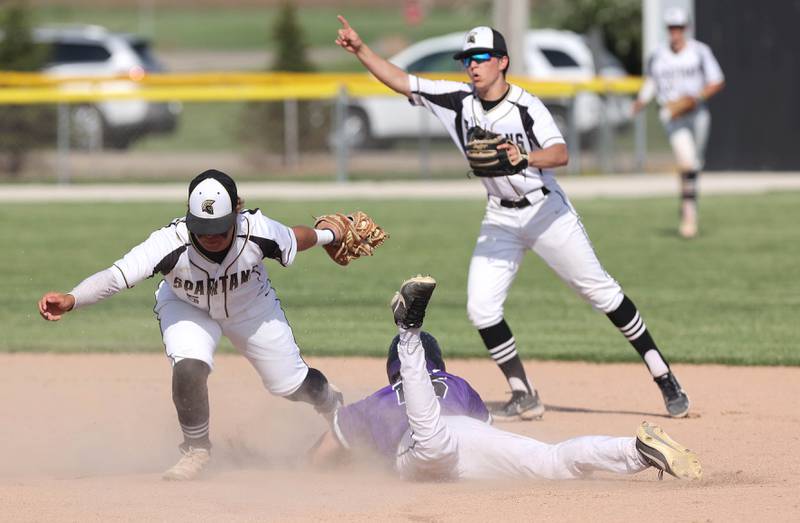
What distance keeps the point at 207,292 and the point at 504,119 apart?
7.25ft

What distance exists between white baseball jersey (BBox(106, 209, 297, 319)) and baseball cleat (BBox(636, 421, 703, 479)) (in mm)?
1992

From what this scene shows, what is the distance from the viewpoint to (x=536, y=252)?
8461mm

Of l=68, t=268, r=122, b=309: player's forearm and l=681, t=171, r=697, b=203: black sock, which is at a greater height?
l=68, t=268, r=122, b=309: player's forearm

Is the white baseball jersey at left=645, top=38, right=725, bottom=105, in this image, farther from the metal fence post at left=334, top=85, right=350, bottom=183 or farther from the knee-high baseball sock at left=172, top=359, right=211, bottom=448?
the knee-high baseball sock at left=172, top=359, right=211, bottom=448

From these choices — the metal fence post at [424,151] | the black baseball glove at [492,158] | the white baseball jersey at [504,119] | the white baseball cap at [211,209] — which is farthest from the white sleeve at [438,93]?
the metal fence post at [424,151]

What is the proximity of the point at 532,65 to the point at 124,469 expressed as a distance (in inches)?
821

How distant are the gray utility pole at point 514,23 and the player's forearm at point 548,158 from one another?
49.7ft

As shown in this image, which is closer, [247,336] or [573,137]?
Answer: [247,336]

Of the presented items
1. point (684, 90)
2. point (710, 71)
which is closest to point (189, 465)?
point (684, 90)

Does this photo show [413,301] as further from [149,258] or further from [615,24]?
[615,24]

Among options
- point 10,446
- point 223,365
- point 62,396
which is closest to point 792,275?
point 223,365

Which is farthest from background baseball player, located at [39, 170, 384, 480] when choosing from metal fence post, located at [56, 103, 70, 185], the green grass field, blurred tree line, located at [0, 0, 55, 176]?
blurred tree line, located at [0, 0, 55, 176]

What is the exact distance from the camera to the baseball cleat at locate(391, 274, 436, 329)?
6.70m

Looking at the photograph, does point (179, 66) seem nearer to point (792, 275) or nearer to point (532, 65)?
point (532, 65)
